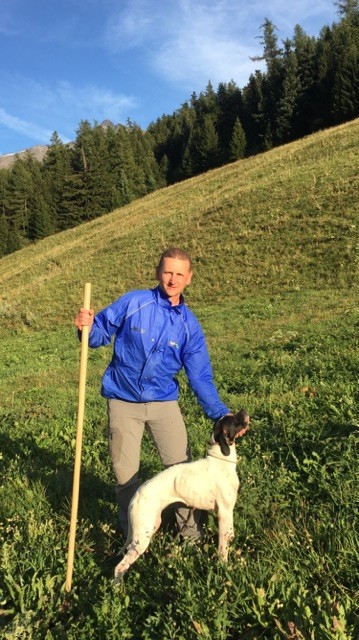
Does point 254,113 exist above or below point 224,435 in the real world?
above

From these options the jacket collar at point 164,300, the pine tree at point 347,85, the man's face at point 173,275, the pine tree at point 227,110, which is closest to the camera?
the man's face at point 173,275

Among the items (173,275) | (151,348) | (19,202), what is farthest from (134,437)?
(19,202)

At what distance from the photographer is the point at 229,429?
3062mm

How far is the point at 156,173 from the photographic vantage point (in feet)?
259

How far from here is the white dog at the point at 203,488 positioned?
2.95 meters

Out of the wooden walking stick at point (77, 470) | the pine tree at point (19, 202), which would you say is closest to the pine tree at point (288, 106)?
the pine tree at point (19, 202)

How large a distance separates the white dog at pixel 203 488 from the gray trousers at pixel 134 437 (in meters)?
0.46

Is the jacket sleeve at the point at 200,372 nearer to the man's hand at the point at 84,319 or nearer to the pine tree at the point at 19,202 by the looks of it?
the man's hand at the point at 84,319

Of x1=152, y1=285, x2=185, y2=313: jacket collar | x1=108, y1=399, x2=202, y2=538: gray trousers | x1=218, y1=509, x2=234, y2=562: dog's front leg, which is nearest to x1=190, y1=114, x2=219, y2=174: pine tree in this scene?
x1=152, y1=285, x2=185, y2=313: jacket collar

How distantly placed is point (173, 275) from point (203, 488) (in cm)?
153

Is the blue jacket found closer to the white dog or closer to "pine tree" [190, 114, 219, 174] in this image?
the white dog

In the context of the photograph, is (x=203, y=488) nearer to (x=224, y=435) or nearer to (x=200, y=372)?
(x=224, y=435)

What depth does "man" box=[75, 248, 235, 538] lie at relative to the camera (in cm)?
349

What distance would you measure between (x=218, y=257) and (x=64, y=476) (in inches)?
567
